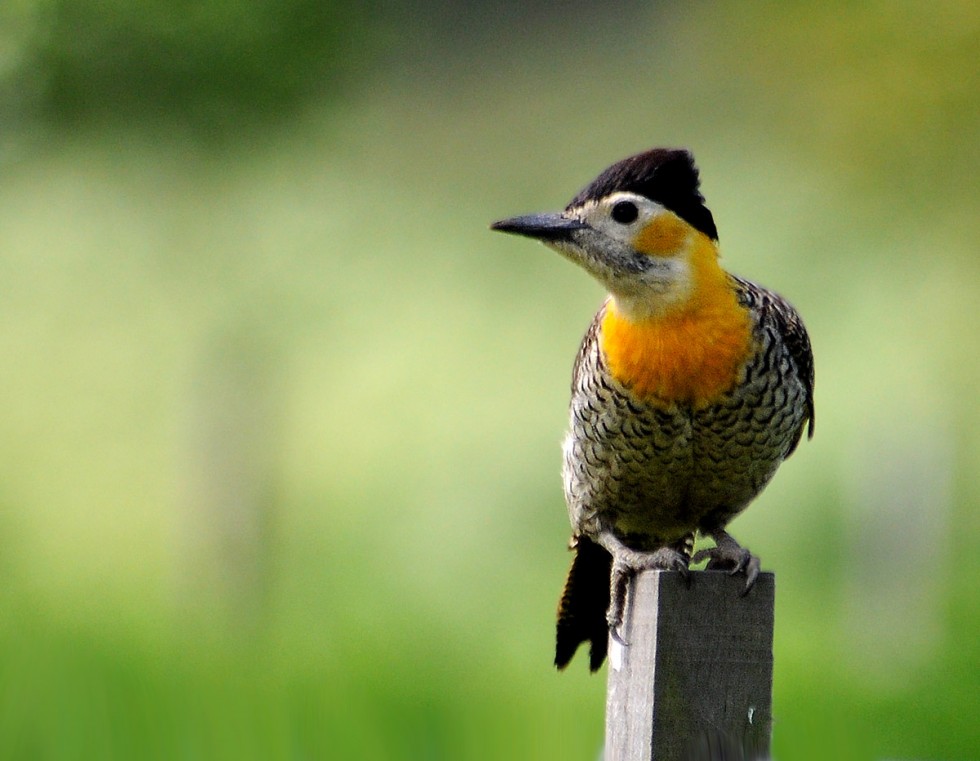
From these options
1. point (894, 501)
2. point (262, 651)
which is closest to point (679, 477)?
point (262, 651)

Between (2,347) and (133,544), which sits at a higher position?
(2,347)

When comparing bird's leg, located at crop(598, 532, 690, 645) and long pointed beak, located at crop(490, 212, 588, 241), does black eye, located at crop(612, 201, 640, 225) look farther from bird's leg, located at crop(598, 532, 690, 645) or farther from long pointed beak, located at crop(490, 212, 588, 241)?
bird's leg, located at crop(598, 532, 690, 645)

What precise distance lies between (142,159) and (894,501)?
4.63m

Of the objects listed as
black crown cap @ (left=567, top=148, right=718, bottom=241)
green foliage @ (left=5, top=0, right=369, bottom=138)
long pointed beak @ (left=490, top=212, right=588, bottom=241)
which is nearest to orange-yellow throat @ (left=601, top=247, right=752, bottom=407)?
black crown cap @ (left=567, top=148, right=718, bottom=241)

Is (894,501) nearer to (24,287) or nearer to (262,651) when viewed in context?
(262,651)

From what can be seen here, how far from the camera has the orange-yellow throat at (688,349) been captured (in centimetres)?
331

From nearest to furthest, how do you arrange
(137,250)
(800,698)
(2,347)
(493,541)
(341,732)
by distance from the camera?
(341,732) < (800,698) < (493,541) < (137,250) < (2,347)

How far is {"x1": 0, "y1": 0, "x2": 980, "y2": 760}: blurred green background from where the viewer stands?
236 inches

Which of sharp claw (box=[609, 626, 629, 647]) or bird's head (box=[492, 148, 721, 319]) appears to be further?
bird's head (box=[492, 148, 721, 319])

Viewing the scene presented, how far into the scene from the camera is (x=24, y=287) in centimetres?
1109

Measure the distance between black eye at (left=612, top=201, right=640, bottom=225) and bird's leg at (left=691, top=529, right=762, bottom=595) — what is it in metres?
0.77

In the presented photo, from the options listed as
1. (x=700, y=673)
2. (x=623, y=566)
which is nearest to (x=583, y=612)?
(x=623, y=566)

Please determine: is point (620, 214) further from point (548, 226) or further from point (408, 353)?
point (408, 353)

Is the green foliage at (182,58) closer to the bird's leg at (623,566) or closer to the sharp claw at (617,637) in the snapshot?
the bird's leg at (623,566)
